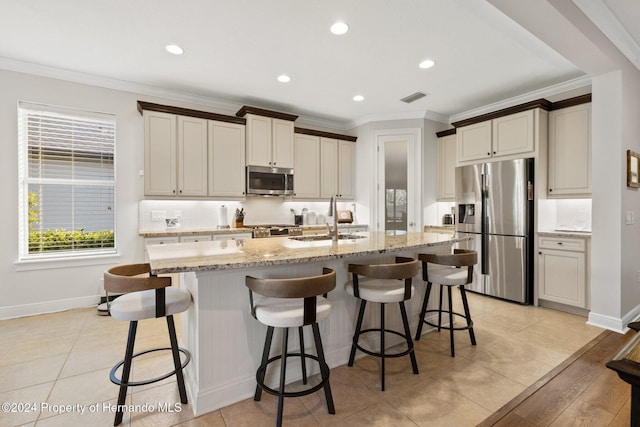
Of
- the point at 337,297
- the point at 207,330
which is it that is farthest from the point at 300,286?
the point at 337,297

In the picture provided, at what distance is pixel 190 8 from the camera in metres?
2.42

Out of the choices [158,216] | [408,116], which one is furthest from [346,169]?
[158,216]

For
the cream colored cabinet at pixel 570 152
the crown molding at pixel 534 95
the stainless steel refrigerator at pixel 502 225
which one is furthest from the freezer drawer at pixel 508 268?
the crown molding at pixel 534 95

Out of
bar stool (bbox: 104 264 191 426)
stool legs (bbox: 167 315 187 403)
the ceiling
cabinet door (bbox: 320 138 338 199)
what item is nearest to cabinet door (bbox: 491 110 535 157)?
the ceiling

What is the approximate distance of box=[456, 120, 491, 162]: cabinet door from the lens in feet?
13.6

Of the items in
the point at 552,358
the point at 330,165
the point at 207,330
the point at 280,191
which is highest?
the point at 330,165

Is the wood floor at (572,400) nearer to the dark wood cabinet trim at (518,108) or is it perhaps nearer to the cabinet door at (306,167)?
the dark wood cabinet trim at (518,108)

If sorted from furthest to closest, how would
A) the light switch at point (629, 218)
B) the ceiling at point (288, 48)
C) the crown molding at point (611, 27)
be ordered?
the light switch at point (629, 218) → the ceiling at point (288, 48) → the crown molding at point (611, 27)

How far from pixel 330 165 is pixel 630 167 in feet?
12.2

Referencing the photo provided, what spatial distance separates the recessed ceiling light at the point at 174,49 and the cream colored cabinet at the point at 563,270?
15.0 ft

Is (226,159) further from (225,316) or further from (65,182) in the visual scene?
(225,316)

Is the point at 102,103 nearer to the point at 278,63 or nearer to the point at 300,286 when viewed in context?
the point at 278,63

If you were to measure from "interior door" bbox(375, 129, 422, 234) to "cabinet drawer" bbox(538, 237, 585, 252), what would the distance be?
67.3 inches

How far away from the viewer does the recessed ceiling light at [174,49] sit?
9.71ft
